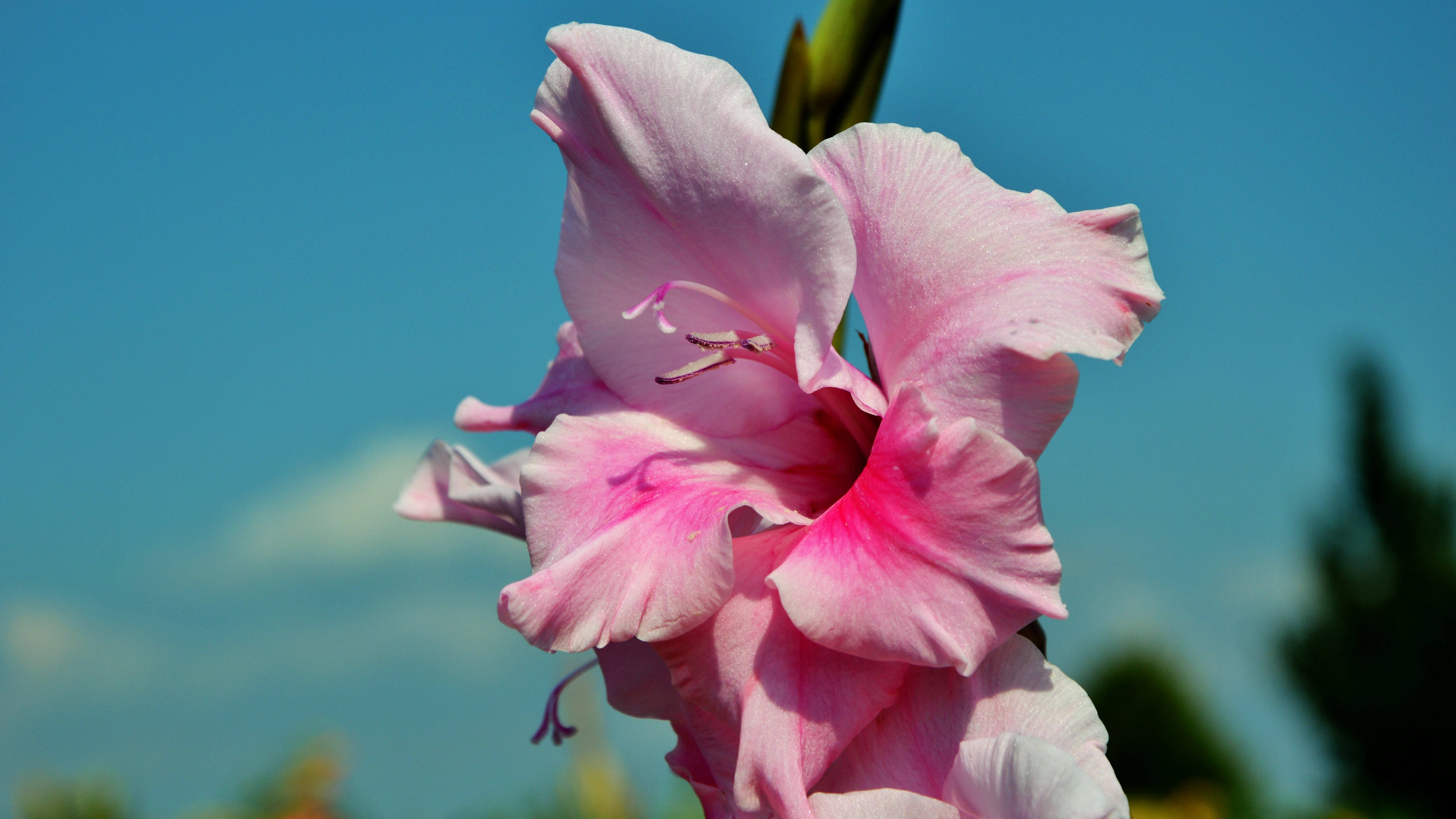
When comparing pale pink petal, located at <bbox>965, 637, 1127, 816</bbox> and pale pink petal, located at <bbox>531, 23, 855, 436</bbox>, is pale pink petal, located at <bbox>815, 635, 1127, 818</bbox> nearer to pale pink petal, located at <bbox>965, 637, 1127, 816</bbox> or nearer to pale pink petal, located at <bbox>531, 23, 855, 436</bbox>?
pale pink petal, located at <bbox>965, 637, 1127, 816</bbox>

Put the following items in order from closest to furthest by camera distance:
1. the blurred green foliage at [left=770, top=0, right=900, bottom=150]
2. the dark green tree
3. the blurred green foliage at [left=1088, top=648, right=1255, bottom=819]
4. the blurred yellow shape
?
the blurred green foliage at [left=770, top=0, right=900, bottom=150], the blurred yellow shape, the blurred green foliage at [left=1088, top=648, right=1255, bottom=819], the dark green tree

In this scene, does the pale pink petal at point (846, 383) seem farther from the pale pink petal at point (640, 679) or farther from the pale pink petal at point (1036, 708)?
the pale pink petal at point (640, 679)

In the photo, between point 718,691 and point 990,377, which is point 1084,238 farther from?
point 718,691

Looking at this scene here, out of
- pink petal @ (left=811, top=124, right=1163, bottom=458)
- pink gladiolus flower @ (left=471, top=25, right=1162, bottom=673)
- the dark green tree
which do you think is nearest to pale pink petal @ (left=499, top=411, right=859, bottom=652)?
pink gladiolus flower @ (left=471, top=25, right=1162, bottom=673)

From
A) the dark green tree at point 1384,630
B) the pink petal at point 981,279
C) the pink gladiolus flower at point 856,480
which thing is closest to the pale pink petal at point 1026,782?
the pink gladiolus flower at point 856,480

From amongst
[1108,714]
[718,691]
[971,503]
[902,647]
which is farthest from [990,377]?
[1108,714]

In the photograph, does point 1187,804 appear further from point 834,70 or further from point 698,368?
point 698,368
